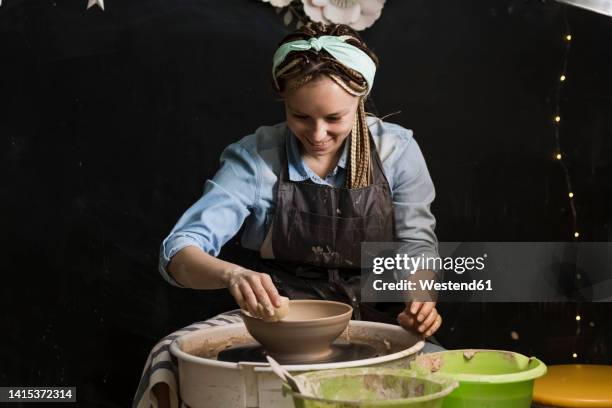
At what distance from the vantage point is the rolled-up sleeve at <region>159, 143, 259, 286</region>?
8.43 feet

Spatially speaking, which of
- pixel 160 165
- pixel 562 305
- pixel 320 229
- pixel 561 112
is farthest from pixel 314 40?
pixel 562 305

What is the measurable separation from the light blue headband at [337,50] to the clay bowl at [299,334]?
0.77m

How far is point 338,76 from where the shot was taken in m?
2.56

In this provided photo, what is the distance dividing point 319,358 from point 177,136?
1466 mm

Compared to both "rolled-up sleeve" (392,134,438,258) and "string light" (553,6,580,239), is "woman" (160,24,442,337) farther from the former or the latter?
"string light" (553,6,580,239)

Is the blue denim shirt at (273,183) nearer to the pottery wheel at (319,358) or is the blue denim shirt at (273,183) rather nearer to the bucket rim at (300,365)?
the pottery wheel at (319,358)

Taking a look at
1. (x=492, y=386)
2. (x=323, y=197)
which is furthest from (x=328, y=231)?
(x=492, y=386)

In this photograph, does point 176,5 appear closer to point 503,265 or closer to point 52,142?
point 52,142

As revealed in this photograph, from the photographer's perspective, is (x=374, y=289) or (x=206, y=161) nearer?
(x=374, y=289)

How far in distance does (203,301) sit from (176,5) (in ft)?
3.75

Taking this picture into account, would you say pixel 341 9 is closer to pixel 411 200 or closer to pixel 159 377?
pixel 411 200

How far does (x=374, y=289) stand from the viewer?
2879 millimetres

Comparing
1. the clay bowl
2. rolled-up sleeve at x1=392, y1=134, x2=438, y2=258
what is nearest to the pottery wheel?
the clay bowl

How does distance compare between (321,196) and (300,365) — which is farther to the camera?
(321,196)
